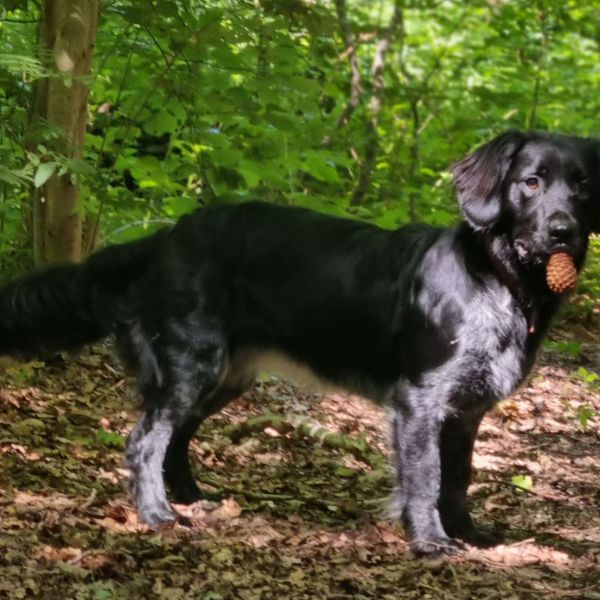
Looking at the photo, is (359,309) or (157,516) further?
(359,309)

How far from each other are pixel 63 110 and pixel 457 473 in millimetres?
3108

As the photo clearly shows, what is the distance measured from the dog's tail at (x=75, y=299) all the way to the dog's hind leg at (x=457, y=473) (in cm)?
169

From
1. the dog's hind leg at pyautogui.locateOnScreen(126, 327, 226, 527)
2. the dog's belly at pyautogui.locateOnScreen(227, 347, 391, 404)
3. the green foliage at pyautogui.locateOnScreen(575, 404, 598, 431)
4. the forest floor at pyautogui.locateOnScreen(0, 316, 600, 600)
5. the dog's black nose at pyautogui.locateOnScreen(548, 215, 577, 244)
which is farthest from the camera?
the green foliage at pyautogui.locateOnScreen(575, 404, 598, 431)

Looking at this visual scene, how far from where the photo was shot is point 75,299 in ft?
17.7

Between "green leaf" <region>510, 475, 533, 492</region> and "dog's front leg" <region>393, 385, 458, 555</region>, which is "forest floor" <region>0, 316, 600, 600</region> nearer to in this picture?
"green leaf" <region>510, 475, 533, 492</region>

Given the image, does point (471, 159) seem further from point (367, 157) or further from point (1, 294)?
point (367, 157)

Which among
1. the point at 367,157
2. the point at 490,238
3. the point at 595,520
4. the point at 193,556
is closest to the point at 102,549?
the point at 193,556

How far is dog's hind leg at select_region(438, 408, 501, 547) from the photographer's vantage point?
518 cm

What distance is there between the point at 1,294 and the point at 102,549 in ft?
5.56

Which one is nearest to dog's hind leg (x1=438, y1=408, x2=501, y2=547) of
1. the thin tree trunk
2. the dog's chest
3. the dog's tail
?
the dog's chest

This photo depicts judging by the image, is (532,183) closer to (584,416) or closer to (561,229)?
(561,229)

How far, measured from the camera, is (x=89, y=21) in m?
6.30

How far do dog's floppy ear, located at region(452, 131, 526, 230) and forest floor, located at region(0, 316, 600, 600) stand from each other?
3.78ft

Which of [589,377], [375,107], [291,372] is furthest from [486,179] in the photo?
[375,107]
